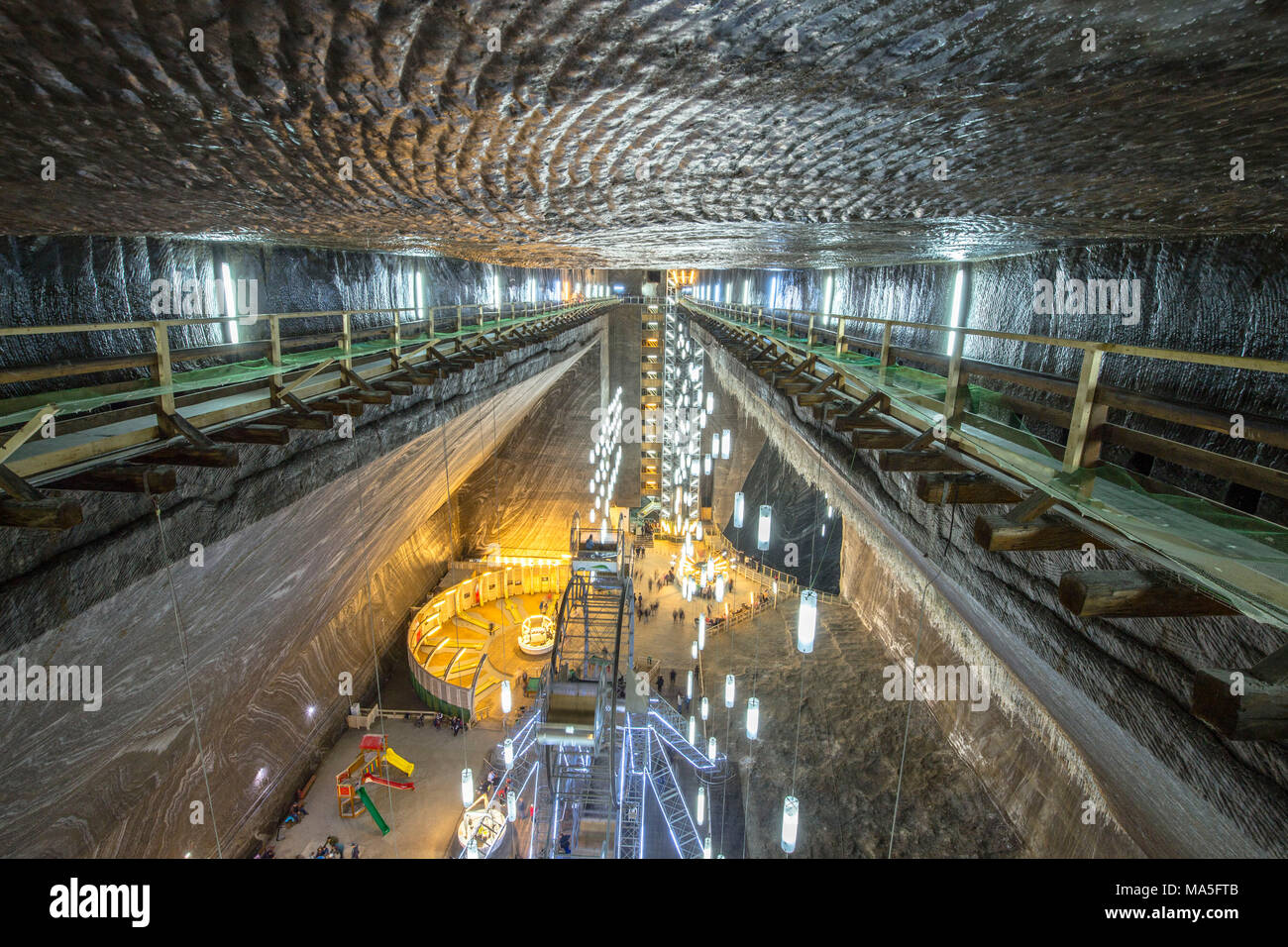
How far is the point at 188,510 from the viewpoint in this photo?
2.69 meters

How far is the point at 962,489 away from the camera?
2.11 meters

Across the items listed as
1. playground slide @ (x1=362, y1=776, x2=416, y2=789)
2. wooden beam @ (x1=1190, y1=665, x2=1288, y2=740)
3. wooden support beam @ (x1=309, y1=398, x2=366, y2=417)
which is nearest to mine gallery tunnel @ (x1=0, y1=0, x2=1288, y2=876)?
wooden beam @ (x1=1190, y1=665, x2=1288, y2=740)

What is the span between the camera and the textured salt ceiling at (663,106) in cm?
124

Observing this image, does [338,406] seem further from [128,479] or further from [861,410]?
[861,410]

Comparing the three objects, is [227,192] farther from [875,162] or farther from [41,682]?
[875,162]

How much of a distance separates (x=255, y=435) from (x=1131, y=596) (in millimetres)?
3417

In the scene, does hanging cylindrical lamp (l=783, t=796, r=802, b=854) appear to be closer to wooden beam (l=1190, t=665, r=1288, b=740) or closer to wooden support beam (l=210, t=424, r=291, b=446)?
wooden support beam (l=210, t=424, r=291, b=446)

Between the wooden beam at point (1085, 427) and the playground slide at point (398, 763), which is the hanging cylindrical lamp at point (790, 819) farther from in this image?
the playground slide at point (398, 763)

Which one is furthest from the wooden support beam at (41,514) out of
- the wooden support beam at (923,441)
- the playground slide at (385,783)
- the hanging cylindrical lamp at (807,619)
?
the playground slide at (385,783)

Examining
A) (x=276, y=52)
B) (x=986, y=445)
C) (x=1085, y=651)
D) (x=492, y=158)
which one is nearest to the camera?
(x=276, y=52)

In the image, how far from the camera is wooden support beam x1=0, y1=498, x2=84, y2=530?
1646mm

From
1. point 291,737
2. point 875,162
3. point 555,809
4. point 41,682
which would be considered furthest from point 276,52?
point 291,737

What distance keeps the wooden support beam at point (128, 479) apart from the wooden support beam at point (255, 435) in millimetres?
812
